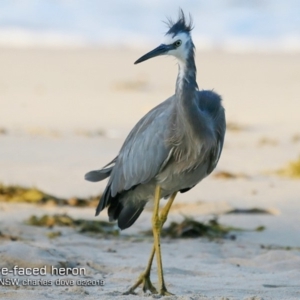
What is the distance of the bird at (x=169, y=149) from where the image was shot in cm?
582

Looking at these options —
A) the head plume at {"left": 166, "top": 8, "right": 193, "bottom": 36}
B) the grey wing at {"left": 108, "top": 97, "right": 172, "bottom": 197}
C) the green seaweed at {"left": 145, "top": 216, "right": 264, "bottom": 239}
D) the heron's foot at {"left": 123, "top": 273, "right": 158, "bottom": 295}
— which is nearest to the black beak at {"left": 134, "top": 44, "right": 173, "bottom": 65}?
the head plume at {"left": 166, "top": 8, "right": 193, "bottom": 36}

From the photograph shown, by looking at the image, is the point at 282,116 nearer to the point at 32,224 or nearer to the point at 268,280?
the point at 32,224

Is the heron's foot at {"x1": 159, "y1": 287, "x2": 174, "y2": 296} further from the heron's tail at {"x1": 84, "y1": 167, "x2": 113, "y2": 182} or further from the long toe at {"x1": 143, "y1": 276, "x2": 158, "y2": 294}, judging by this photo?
the heron's tail at {"x1": 84, "y1": 167, "x2": 113, "y2": 182}

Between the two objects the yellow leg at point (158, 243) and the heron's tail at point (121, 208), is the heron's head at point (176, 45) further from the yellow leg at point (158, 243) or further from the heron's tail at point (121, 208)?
the heron's tail at point (121, 208)

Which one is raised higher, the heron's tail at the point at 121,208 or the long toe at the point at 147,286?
the heron's tail at the point at 121,208

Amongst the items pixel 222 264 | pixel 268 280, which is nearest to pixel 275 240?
pixel 222 264

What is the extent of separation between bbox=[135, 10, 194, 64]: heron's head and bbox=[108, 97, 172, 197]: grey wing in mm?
441

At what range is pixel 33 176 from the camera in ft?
34.1

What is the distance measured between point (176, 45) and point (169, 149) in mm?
717

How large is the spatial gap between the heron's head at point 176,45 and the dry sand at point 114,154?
1540 mm

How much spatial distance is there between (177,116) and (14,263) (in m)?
1.50

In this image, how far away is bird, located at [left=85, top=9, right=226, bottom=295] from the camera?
19.1ft

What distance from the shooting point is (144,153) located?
6133 mm

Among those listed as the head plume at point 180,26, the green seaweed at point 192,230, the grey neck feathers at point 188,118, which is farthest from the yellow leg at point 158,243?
the green seaweed at point 192,230
